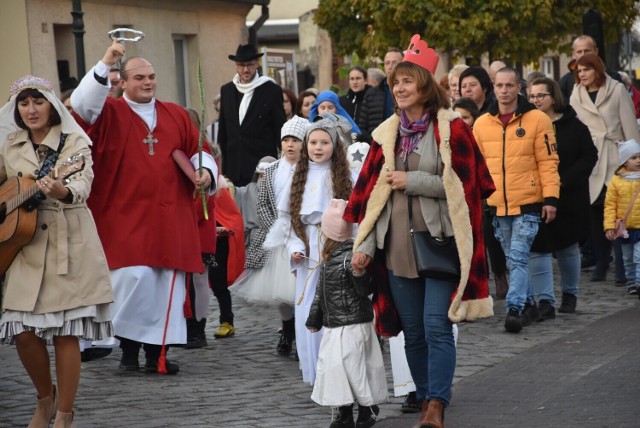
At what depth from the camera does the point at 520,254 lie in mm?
11250

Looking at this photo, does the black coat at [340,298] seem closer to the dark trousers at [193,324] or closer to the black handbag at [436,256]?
the black handbag at [436,256]

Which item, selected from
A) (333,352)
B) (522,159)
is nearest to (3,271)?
(333,352)

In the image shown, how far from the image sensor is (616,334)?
10883mm

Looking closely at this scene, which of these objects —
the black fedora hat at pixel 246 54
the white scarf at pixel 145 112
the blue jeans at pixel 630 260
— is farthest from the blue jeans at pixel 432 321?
the black fedora hat at pixel 246 54

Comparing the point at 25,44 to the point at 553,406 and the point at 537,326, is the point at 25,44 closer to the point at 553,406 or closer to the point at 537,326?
the point at 537,326

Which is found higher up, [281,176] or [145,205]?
[281,176]

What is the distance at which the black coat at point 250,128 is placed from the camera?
1484cm

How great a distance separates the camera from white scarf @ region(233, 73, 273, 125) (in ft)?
48.3

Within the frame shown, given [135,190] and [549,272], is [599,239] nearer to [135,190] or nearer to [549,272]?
[549,272]

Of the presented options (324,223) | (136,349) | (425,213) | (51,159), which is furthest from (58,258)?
(136,349)

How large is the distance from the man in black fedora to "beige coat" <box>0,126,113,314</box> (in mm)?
6850

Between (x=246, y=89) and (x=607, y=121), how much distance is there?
12.1 feet

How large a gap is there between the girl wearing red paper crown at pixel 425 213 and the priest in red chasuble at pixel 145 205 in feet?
7.28

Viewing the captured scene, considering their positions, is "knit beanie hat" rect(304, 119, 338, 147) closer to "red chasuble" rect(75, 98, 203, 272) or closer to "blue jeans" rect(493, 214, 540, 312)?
"red chasuble" rect(75, 98, 203, 272)
